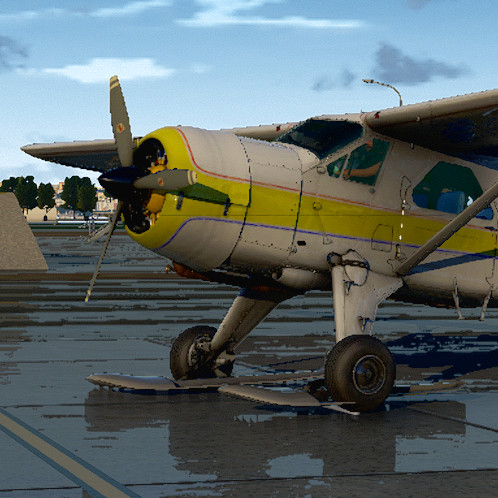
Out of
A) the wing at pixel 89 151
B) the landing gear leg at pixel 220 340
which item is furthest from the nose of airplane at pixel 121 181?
the wing at pixel 89 151

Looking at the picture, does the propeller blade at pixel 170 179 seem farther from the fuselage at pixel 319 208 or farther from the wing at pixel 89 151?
the wing at pixel 89 151

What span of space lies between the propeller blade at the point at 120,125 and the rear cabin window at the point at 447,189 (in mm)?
3064

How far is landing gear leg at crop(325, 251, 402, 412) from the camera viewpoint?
9320 mm

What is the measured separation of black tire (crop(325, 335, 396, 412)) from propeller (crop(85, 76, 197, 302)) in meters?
2.08

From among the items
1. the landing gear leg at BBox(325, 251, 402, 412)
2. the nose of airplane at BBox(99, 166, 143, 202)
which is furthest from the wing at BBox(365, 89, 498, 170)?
the nose of airplane at BBox(99, 166, 143, 202)

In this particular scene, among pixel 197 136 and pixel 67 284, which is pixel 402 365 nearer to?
pixel 197 136

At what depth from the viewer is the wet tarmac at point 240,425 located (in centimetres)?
673

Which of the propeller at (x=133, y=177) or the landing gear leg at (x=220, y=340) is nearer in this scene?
the propeller at (x=133, y=177)

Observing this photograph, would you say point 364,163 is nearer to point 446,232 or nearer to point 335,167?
point 335,167

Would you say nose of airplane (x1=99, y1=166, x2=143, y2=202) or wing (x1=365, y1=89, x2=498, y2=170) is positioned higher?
wing (x1=365, y1=89, x2=498, y2=170)

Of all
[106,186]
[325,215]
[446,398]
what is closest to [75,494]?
[106,186]

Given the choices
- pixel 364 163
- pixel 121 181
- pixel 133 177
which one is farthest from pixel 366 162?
pixel 121 181

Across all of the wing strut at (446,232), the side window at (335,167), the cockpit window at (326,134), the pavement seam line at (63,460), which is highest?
the cockpit window at (326,134)

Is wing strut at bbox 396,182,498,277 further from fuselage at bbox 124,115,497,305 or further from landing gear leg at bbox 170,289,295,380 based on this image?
landing gear leg at bbox 170,289,295,380
